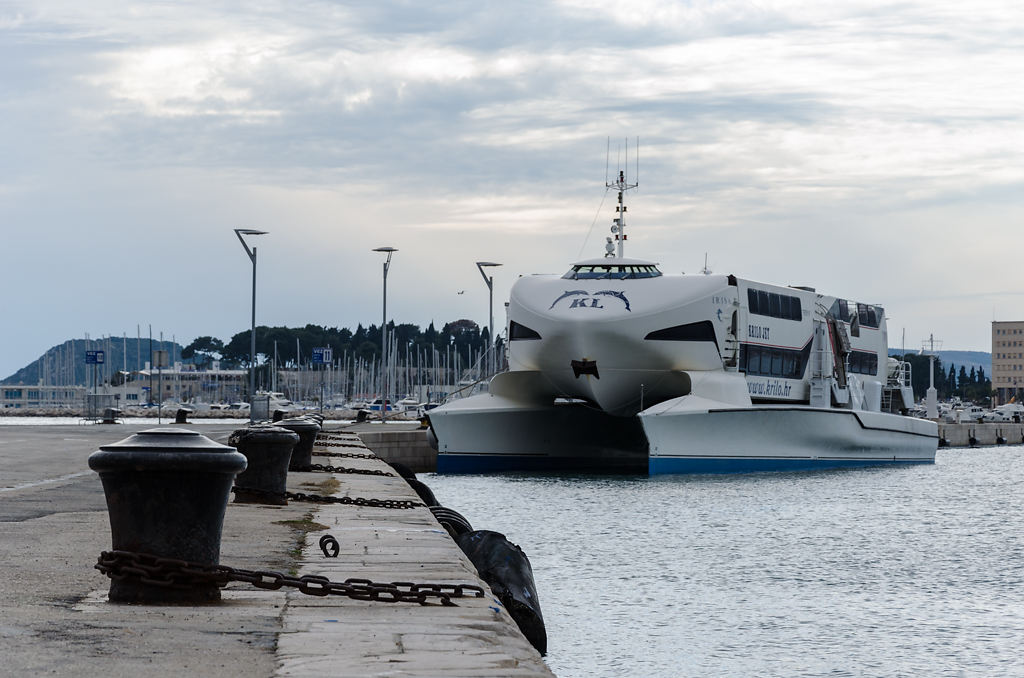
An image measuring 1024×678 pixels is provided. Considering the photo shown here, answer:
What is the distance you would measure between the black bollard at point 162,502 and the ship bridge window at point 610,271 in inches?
1558

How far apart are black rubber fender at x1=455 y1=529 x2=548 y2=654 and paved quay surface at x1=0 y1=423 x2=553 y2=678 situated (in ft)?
2.33

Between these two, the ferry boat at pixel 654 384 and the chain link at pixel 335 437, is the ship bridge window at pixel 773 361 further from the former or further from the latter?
the chain link at pixel 335 437

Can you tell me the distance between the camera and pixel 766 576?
21.8 meters

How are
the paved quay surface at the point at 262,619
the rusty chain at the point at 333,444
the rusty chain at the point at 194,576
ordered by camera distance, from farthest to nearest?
the rusty chain at the point at 333,444 → the rusty chain at the point at 194,576 → the paved quay surface at the point at 262,619

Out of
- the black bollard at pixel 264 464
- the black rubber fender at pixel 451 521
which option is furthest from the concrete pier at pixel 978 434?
the black bollard at pixel 264 464

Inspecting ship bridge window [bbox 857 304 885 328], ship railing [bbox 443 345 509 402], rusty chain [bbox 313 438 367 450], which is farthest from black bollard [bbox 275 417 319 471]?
ship bridge window [bbox 857 304 885 328]

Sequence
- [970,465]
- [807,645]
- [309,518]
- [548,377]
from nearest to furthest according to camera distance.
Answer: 1. [309,518]
2. [807,645]
3. [548,377]
4. [970,465]

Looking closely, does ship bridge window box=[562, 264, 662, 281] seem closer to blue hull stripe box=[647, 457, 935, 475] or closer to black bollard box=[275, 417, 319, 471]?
blue hull stripe box=[647, 457, 935, 475]

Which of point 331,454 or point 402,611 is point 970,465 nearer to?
point 331,454

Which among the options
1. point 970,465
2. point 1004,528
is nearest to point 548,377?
point 1004,528

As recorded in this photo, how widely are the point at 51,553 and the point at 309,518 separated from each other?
3.96 metres

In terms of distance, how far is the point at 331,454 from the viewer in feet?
93.9

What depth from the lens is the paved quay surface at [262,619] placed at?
614 cm

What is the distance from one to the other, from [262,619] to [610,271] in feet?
135
